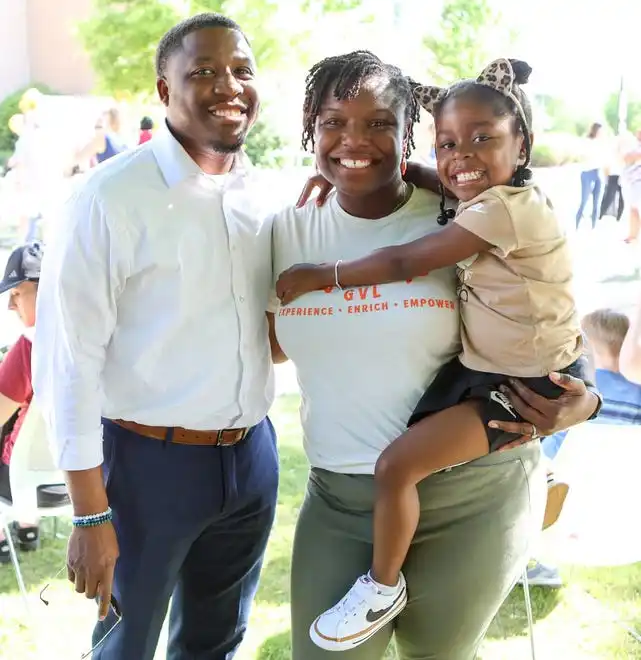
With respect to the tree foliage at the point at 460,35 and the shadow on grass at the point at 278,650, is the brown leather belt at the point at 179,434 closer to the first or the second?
the shadow on grass at the point at 278,650

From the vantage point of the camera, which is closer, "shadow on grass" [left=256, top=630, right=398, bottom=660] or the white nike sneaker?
the white nike sneaker

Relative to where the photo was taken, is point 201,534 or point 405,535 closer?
point 405,535

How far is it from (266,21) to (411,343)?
5067 mm

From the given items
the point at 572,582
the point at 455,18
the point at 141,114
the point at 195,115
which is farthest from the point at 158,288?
the point at 455,18

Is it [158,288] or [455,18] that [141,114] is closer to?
[455,18]

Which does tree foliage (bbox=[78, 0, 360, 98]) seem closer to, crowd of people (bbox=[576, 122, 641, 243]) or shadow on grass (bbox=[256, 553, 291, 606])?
crowd of people (bbox=[576, 122, 641, 243])

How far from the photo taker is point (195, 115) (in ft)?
5.14

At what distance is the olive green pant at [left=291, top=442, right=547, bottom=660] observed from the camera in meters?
1.53

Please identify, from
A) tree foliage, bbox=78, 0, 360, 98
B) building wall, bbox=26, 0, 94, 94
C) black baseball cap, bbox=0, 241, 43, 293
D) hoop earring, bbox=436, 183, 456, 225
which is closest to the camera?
hoop earring, bbox=436, 183, 456, 225

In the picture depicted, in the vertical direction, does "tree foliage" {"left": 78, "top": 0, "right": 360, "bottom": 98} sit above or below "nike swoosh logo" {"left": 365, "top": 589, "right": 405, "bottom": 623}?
above

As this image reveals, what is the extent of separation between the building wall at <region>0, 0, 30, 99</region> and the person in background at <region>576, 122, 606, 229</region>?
4197 millimetres

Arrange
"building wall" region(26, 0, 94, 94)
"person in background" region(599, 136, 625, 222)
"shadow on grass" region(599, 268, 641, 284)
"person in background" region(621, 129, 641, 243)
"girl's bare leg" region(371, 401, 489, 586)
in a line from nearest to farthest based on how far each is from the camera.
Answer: "girl's bare leg" region(371, 401, 489, 586), "person in background" region(621, 129, 641, 243), "shadow on grass" region(599, 268, 641, 284), "person in background" region(599, 136, 625, 222), "building wall" region(26, 0, 94, 94)

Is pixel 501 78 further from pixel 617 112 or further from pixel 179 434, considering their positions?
pixel 617 112

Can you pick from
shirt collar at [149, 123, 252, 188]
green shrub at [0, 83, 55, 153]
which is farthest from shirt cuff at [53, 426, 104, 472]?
green shrub at [0, 83, 55, 153]
